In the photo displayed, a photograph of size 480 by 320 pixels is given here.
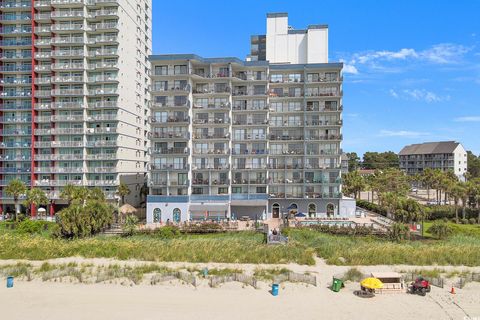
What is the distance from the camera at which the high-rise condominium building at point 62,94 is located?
68.8 metres

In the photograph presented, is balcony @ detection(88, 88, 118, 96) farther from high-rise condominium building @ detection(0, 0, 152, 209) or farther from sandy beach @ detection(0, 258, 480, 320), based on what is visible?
sandy beach @ detection(0, 258, 480, 320)

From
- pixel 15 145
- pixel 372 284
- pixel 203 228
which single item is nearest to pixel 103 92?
pixel 15 145

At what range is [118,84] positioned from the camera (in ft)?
229

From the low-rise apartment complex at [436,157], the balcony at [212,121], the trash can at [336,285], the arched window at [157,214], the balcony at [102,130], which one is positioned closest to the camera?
the trash can at [336,285]

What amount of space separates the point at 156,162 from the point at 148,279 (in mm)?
33755

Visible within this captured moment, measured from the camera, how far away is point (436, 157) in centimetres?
15150

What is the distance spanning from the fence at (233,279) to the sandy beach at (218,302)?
553mm

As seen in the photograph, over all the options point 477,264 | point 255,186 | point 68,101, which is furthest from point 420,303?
point 68,101

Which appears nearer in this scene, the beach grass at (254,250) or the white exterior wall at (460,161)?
the beach grass at (254,250)

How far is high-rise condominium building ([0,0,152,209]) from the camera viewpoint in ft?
226

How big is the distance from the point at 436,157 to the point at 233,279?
14932 cm

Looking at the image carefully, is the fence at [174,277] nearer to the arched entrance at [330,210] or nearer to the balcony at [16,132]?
the arched entrance at [330,210]

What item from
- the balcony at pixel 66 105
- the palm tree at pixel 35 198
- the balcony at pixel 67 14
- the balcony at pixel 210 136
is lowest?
the palm tree at pixel 35 198

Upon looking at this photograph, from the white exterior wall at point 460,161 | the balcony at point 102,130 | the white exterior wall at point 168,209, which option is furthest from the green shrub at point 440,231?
the white exterior wall at point 460,161
